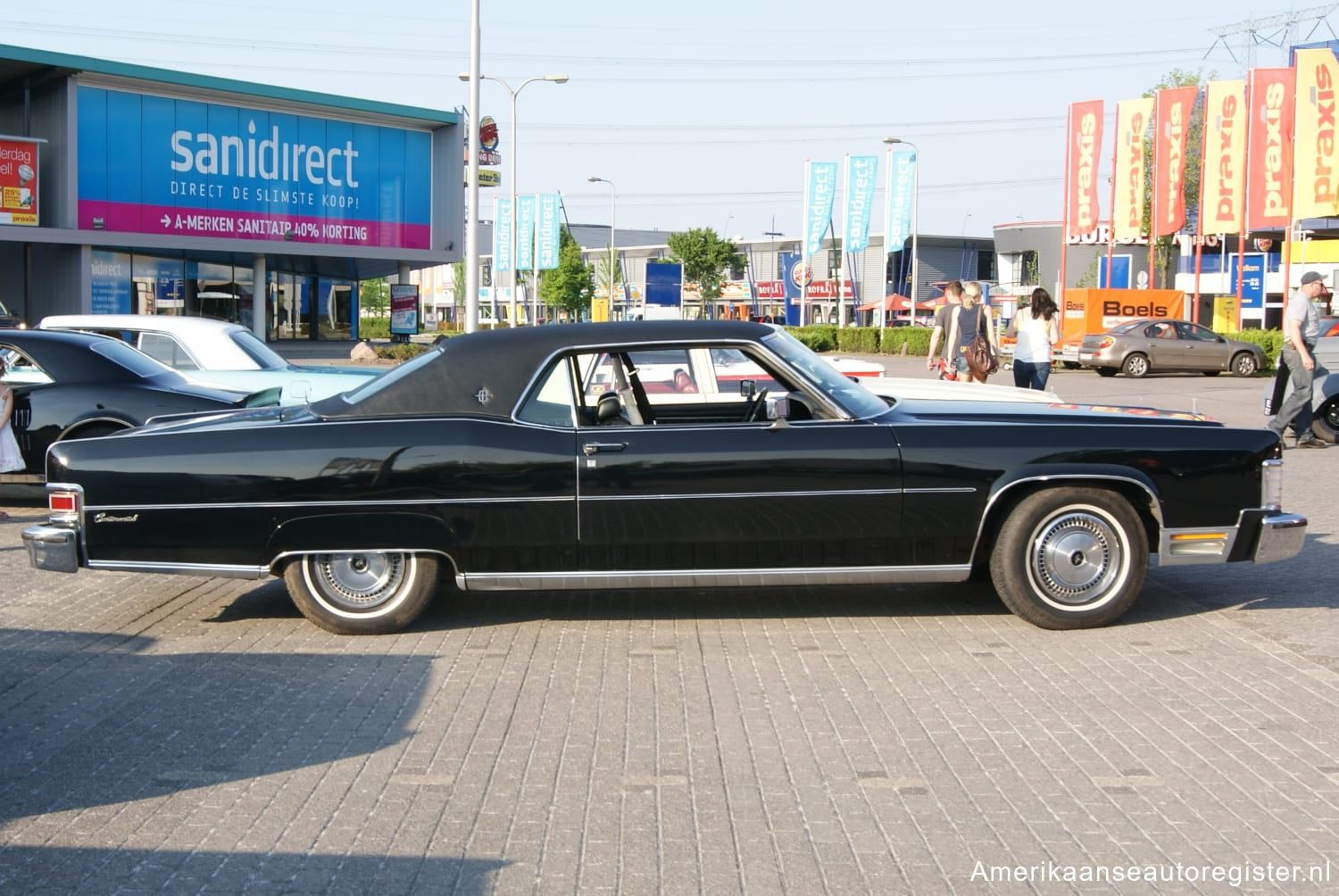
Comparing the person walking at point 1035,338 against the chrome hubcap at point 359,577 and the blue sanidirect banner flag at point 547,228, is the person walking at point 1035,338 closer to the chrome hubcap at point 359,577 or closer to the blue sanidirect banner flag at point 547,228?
the chrome hubcap at point 359,577

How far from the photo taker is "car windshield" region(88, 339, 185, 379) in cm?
986

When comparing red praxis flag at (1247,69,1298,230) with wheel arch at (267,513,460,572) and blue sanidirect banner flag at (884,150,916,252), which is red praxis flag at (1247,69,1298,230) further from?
wheel arch at (267,513,460,572)

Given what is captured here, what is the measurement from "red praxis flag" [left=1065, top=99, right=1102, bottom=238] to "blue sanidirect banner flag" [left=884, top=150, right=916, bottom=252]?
10483 mm

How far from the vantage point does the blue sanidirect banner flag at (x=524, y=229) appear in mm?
44750

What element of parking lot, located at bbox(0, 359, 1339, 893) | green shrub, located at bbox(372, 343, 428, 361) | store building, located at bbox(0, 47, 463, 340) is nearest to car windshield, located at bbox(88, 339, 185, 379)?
parking lot, located at bbox(0, 359, 1339, 893)

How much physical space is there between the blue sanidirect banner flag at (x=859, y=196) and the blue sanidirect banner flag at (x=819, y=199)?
0.73 meters

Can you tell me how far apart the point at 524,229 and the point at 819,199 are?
12289mm

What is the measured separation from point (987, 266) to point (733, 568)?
273 feet

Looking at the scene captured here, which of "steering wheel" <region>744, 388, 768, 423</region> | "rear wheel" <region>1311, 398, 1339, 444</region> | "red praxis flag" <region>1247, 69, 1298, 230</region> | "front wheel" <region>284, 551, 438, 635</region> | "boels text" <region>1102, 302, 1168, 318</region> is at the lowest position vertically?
"front wheel" <region>284, 551, 438, 635</region>

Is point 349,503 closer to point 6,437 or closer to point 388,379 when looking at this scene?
point 388,379

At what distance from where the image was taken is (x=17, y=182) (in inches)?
1359

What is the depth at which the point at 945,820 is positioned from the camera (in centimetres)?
391

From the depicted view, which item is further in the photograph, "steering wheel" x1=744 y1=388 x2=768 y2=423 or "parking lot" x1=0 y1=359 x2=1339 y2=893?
"steering wheel" x1=744 y1=388 x2=768 y2=423

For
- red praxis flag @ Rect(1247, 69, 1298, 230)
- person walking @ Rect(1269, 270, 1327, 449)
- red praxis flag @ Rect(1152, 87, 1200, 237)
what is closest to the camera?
person walking @ Rect(1269, 270, 1327, 449)
